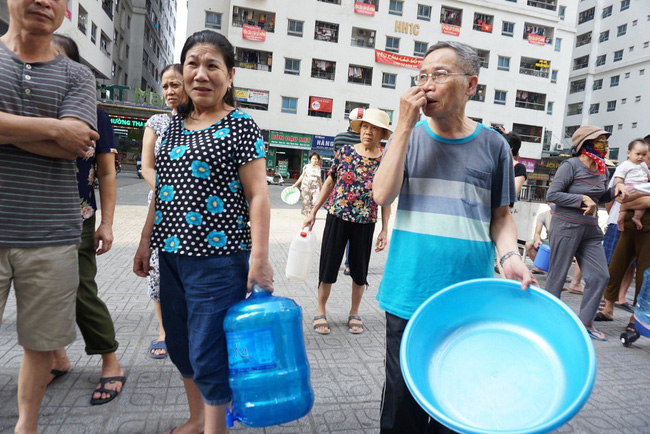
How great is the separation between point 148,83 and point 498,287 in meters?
56.0

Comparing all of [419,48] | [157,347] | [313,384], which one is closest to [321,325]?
[313,384]

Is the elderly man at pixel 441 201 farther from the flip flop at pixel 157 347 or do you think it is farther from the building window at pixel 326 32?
the building window at pixel 326 32

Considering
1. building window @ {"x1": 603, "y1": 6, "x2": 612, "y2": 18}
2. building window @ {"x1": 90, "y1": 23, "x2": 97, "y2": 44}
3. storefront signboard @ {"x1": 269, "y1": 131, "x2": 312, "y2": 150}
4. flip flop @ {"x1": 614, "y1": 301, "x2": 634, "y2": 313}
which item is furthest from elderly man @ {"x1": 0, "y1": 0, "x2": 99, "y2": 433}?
building window @ {"x1": 603, "y1": 6, "x2": 612, "y2": 18}

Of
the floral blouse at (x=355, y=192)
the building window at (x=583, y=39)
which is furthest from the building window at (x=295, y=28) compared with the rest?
the building window at (x=583, y=39)

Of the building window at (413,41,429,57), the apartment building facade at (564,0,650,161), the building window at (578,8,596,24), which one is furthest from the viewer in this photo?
the building window at (578,8,596,24)

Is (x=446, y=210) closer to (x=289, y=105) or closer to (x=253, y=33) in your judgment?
(x=289, y=105)

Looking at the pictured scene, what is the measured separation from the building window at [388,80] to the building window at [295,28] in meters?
8.10

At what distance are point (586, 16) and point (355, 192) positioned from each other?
65496 mm

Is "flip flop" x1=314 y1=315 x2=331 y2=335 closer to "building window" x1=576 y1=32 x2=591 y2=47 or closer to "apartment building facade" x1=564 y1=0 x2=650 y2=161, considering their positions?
"apartment building facade" x1=564 y1=0 x2=650 y2=161

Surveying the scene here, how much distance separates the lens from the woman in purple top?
4352 mm

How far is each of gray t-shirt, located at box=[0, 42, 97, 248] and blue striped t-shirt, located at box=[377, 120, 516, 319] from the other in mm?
1614

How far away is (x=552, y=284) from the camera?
4.56 m

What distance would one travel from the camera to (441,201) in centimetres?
203

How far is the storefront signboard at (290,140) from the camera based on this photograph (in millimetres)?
36938
